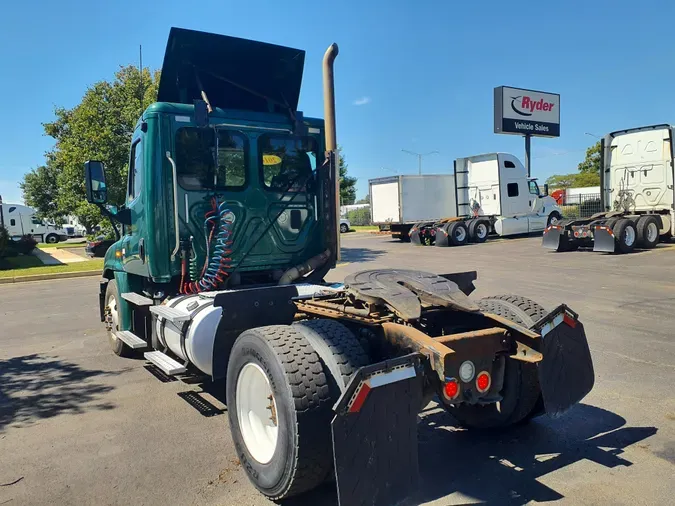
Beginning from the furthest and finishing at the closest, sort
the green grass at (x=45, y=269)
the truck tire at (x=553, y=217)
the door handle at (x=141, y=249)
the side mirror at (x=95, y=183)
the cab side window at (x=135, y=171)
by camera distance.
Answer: the truck tire at (x=553, y=217), the green grass at (x=45, y=269), the side mirror at (x=95, y=183), the cab side window at (x=135, y=171), the door handle at (x=141, y=249)

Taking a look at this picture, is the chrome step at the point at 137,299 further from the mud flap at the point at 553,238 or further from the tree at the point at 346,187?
the tree at the point at 346,187

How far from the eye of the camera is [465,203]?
26766 millimetres

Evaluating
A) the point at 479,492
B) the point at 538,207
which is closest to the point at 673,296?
the point at 479,492

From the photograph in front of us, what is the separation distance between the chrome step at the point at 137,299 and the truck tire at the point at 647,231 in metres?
16.4

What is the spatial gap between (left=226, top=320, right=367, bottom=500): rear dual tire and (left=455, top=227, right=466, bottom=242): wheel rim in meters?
21.1

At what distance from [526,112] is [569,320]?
3492 cm

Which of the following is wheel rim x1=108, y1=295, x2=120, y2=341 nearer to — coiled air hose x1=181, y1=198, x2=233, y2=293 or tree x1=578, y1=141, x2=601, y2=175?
coiled air hose x1=181, y1=198, x2=233, y2=293

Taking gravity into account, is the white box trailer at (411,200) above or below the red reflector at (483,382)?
above

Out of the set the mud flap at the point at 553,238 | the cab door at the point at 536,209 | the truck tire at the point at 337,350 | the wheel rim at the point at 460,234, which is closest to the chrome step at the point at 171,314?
the truck tire at the point at 337,350

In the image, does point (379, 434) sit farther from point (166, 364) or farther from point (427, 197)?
point (427, 197)

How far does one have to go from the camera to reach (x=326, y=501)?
3221 millimetres

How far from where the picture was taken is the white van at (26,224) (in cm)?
4131

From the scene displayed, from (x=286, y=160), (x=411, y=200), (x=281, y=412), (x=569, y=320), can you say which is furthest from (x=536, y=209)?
(x=281, y=412)

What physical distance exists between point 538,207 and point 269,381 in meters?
26.0
